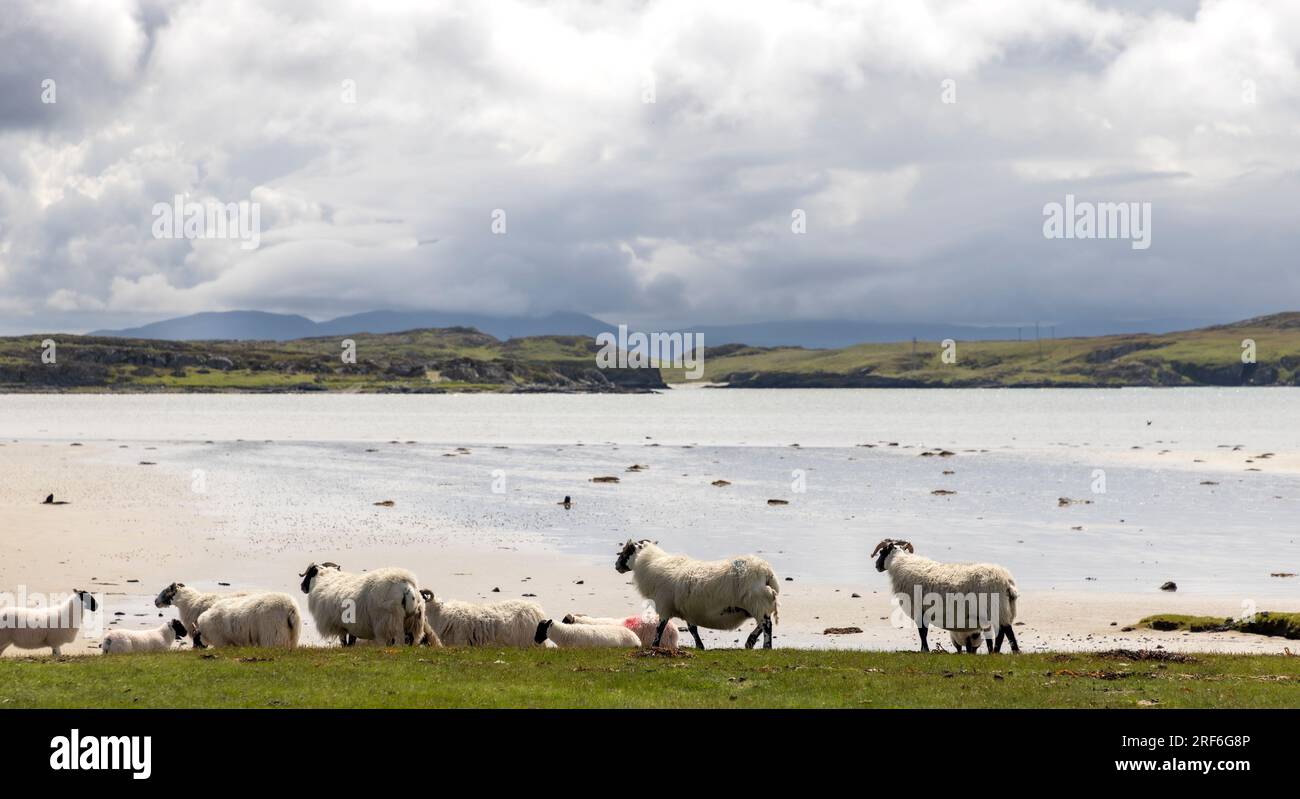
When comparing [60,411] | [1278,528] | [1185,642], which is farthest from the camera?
[60,411]

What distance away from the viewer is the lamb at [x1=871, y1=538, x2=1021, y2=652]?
72.0 ft

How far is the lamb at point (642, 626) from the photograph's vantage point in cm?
2406

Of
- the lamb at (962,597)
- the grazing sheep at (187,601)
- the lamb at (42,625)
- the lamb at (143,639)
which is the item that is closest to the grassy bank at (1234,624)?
the lamb at (962,597)

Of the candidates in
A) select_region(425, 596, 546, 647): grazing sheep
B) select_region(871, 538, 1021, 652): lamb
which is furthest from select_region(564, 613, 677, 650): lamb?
select_region(871, 538, 1021, 652): lamb

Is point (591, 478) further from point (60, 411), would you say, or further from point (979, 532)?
point (60, 411)

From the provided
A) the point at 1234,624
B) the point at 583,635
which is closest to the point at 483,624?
the point at 583,635

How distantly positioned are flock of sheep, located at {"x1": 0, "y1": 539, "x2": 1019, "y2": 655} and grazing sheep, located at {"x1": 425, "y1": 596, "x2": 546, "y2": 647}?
21mm

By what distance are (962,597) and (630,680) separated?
837 cm

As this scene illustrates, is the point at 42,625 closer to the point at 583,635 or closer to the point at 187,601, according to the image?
the point at 187,601

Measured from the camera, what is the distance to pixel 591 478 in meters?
73.2

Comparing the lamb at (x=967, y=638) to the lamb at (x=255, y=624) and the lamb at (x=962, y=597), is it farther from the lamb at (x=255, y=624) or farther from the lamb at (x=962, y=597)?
the lamb at (x=255, y=624)
